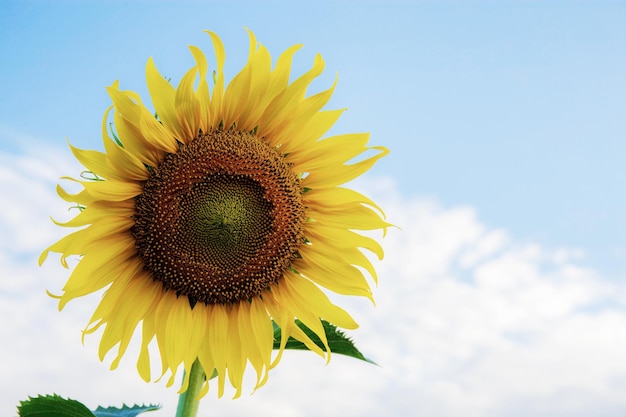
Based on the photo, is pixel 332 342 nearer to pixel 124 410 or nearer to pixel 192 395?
pixel 192 395

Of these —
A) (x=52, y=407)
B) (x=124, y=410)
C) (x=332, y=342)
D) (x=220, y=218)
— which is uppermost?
(x=220, y=218)

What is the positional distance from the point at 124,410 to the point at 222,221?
164 cm

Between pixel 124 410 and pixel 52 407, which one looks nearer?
A: pixel 52 407

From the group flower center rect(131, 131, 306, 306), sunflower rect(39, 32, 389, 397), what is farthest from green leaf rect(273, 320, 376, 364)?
flower center rect(131, 131, 306, 306)

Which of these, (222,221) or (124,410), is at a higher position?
(222,221)

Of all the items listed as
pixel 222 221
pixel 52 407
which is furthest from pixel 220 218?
pixel 52 407

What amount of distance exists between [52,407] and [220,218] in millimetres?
1475

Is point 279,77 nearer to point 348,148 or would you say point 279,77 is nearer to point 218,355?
point 348,148

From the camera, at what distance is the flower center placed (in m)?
4.43

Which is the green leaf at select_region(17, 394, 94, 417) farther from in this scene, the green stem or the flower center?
the flower center

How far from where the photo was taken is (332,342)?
4629 mm

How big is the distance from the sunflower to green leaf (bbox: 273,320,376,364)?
6 cm

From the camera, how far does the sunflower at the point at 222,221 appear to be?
14.1 feet

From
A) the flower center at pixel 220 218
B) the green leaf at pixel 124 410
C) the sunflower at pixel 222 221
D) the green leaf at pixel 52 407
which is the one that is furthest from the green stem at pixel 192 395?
the green leaf at pixel 124 410
